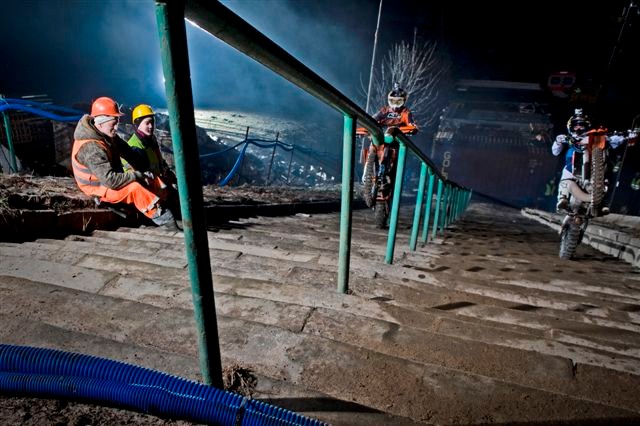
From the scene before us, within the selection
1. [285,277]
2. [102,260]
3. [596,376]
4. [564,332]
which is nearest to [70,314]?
[102,260]

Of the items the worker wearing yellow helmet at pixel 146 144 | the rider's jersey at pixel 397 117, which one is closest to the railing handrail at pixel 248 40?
the worker wearing yellow helmet at pixel 146 144

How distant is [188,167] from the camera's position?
759 mm

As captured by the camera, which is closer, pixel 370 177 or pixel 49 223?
pixel 49 223

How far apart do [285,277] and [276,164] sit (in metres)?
13.8

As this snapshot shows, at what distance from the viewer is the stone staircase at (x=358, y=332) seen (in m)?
0.99

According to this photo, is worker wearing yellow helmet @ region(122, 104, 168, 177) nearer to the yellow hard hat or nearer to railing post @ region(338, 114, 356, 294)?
the yellow hard hat

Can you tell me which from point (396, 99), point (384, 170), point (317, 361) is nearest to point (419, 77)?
point (396, 99)

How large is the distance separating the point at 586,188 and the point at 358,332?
4.49m

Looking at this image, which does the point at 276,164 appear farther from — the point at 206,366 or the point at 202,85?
the point at 202,85

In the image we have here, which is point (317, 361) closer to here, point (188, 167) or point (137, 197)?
point (188, 167)

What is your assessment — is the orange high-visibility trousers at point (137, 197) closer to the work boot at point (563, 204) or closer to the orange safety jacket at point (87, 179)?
the orange safety jacket at point (87, 179)

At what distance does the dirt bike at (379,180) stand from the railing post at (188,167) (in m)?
4.42

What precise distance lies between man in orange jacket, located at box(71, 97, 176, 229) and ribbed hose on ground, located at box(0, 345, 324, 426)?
306cm

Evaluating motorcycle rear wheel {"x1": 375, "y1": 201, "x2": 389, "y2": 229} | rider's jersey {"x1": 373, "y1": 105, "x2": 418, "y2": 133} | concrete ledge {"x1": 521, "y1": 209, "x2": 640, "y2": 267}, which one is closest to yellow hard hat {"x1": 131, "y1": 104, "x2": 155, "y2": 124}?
motorcycle rear wheel {"x1": 375, "y1": 201, "x2": 389, "y2": 229}
